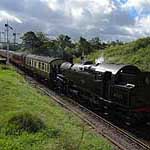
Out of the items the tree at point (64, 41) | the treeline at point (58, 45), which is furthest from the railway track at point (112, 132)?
the tree at point (64, 41)

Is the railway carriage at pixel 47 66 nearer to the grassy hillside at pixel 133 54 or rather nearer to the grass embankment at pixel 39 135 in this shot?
the grassy hillside at pixel 133 54

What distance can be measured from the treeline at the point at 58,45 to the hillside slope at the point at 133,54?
A: 2524cm

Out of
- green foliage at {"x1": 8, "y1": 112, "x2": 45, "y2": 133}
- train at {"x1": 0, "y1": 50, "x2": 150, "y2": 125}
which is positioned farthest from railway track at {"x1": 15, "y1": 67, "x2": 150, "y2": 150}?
green foliage at {"x1": 8, "y1": 112, "x2": 45, "y2": 133}

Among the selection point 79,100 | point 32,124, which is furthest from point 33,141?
point 79,100

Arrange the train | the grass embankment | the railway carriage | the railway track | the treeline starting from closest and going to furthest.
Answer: the grass embankment → the railway track → the train → the railway carriage → the treeline

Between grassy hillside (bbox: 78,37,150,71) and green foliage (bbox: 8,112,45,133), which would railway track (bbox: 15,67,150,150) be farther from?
grassy hillside (bbox: 78,37,150,71)

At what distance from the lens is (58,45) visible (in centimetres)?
11644

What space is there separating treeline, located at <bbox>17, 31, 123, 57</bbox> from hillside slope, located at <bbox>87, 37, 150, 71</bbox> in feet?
82.8

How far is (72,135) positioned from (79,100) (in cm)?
1375

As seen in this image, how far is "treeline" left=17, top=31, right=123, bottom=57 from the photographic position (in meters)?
97.7

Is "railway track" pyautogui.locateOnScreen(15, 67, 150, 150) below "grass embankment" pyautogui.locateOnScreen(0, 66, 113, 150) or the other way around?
below

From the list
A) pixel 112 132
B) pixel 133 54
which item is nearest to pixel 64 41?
pixel 133 54

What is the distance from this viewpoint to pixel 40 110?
19812mm

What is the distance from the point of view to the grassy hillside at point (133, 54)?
52.0m
